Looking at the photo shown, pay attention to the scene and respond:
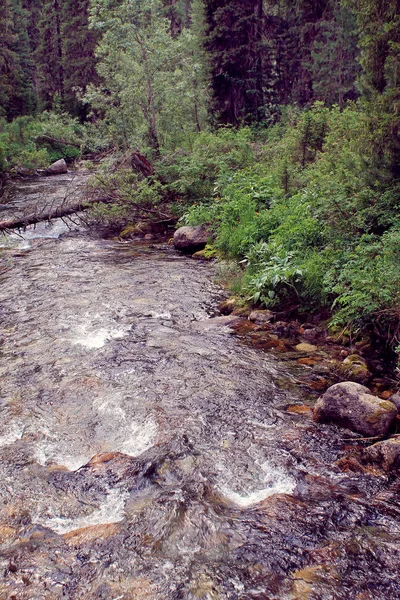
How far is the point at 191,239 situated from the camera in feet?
42.2

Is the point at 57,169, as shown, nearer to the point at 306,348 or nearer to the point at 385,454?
the point at 306,348

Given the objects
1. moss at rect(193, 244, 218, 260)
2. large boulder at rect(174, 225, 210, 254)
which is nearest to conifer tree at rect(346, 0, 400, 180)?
moss at rect(193, 244, 218, 260)

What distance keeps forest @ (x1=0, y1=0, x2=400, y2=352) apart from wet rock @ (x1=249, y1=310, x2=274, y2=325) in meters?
0.19

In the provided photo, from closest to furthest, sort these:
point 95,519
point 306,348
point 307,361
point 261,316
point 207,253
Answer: point 95,519 → point 307,361 → point 306,348 → point 261,316 → point 207,253

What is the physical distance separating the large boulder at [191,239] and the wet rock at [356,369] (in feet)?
22.7

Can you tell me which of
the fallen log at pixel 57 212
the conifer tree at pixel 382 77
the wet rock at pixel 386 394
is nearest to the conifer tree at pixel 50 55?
the fallen log at pixel 57 212

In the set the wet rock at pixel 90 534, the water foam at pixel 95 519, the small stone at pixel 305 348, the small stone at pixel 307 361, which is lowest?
the small stone at pixel 305 348

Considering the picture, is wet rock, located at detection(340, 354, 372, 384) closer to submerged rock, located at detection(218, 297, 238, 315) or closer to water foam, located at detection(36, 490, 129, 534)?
submerged rock, located at detection(218, 297, 238, 315)

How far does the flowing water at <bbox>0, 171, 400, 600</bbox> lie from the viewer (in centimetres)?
346

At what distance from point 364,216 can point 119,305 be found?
15.3 ft

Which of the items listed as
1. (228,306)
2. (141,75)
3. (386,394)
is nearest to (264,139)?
(141,75)

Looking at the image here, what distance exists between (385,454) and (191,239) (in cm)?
907

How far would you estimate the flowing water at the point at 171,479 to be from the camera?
11.4ft

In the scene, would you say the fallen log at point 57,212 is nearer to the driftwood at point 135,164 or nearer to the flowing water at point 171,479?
the driftwood at point 135,164
